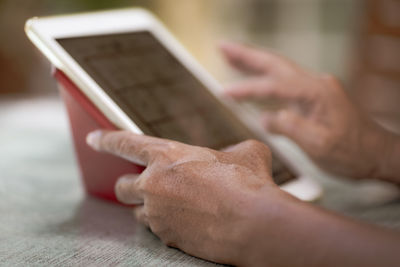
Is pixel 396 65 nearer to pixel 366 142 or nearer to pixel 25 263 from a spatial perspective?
pixel 366 142

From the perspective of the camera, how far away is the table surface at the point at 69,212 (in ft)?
1.61

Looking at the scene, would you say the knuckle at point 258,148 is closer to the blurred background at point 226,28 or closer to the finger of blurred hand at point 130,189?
the finger of blurred hand at point 130,189

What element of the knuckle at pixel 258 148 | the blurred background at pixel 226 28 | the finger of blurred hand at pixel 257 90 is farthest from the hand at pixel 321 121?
the blurred background at pixel 226 28

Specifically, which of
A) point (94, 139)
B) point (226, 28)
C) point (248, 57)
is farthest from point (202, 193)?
point (226, 28)

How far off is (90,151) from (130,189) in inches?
6.0

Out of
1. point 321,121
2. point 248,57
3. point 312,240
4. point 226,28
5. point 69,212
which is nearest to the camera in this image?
point 312,240

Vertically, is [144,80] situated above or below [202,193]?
above

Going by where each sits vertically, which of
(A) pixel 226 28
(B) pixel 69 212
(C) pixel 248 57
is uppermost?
(A) pixel 226 28

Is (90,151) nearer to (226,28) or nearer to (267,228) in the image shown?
(267,228)

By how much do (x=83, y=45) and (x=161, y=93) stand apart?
0.46 feet

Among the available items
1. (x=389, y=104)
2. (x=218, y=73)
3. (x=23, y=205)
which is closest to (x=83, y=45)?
(x=23, y=205)

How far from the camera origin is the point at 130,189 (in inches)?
21.5

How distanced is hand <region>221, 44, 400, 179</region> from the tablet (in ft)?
0.20

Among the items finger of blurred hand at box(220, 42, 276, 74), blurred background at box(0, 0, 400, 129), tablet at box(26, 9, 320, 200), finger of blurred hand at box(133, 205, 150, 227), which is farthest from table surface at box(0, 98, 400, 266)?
blurred background at box(0, 0, 400, 129)
